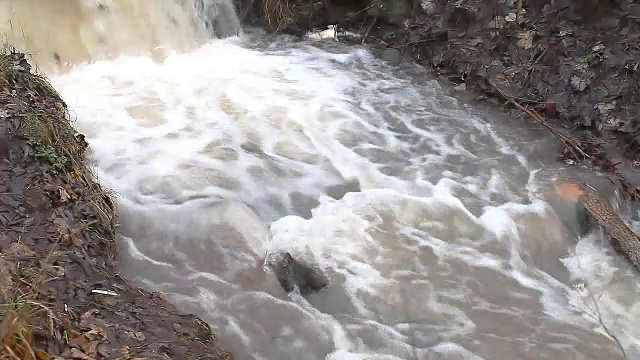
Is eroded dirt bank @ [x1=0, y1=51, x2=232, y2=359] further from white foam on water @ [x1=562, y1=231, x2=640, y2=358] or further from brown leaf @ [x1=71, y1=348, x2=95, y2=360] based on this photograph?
white foam on water @ [x1=562, y1=231, x2=640, y2=358]

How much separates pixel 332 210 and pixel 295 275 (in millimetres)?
893

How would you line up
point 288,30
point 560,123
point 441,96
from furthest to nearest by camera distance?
1. point 288,30
2. point 441,96
3. point 560,123

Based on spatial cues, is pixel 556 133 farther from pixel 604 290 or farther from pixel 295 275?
pixel 295 275

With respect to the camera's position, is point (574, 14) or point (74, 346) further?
point (574, 14)

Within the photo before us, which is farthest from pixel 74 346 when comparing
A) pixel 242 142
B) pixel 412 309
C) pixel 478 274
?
pixel 242 142

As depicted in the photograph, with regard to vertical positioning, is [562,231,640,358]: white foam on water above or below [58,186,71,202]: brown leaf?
below

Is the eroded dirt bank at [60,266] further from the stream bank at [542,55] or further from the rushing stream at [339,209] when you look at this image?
the stream bank at [542,55]

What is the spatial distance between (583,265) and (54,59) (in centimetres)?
548

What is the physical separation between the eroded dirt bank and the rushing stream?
0.41 metres

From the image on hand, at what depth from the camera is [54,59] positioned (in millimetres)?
6320

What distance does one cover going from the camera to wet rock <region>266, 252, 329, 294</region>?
380 centimetres

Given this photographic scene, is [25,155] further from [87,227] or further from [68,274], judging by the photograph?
[68,274]

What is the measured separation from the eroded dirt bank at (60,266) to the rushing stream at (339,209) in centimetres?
41

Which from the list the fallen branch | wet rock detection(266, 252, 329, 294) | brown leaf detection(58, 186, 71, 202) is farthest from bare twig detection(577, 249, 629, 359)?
brown leaf detection(58, 186, 71, 202)
